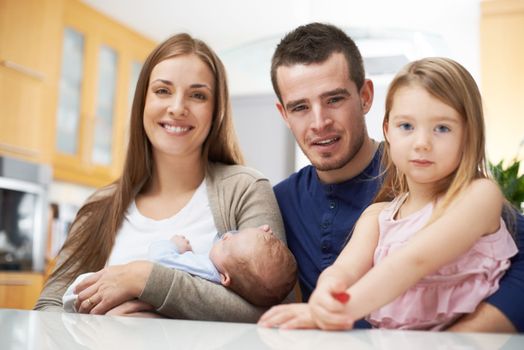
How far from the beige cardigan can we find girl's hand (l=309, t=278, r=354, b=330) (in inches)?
17.0

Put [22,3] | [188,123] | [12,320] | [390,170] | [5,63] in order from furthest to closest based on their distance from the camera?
[22,3] → [5,63] → [188,123] → [390,170] → [12,320]

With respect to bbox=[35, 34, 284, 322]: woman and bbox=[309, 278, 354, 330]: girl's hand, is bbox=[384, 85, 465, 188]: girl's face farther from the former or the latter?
bbox=[35, 34, 284, 322]: woman

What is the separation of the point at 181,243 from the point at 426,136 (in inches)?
26.5

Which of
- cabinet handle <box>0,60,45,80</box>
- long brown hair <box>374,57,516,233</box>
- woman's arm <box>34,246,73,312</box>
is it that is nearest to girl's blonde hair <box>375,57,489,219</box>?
long brown hair <box>374,57,516,233</box>

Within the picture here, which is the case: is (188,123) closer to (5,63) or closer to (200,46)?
(200,46)

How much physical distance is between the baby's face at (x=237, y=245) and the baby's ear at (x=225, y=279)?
1 cm

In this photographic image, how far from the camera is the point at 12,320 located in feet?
2.57

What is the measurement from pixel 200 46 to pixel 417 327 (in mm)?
958

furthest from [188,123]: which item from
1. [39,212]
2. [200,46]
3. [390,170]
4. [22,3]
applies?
[22,3]

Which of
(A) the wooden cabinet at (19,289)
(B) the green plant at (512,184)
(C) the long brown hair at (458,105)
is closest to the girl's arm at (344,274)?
(C) the long brown hair at (458,105)

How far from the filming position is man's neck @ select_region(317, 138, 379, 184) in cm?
147

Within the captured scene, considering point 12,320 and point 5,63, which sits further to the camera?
point 5,63

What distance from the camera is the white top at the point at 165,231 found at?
1491mm

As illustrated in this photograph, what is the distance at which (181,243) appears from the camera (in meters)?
1.43
